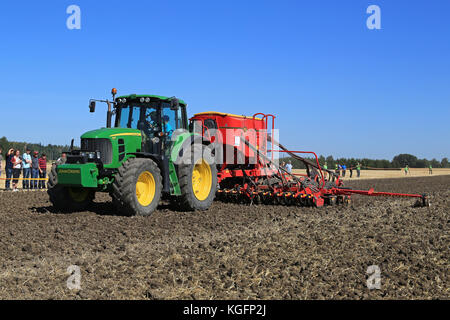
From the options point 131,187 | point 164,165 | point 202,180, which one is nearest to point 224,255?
point 131,187

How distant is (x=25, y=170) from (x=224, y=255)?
45.0 ft

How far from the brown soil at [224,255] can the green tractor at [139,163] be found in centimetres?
53

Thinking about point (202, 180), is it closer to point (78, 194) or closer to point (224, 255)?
point (78, 194)

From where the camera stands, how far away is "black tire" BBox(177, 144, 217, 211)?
9.96 meters

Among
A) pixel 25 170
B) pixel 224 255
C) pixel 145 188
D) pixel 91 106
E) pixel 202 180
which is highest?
pixel 91 106

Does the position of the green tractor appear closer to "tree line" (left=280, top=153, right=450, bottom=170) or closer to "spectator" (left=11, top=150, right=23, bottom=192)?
"spectator" (left=11, top=150, right=23, bottom=192)

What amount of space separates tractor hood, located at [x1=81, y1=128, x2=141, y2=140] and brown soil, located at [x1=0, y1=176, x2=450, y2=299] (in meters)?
1.67

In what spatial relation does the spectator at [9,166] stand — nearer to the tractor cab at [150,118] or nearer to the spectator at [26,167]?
the spectator at [26,167]

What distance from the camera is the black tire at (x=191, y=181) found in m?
9.96

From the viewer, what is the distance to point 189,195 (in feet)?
33.1

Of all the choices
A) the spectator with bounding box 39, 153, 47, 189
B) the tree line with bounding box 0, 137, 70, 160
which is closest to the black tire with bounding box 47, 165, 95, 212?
the spectator with bounding box 39, 153, 47, 189

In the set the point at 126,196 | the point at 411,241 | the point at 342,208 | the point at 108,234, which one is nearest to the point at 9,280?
the point at 108,234

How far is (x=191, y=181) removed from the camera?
10086mm
